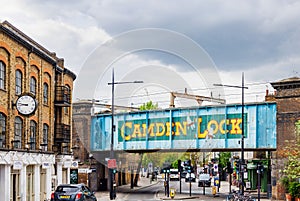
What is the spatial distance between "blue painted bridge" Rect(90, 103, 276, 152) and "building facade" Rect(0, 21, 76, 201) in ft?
29.4

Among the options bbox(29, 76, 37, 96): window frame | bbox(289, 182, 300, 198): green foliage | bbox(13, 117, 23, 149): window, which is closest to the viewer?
bbox(13, 117, 23, 149): window

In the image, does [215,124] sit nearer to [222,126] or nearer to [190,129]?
[222,126]

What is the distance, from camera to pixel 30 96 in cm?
3406

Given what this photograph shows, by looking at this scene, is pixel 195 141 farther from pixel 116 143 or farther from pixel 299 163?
pixel 299 163

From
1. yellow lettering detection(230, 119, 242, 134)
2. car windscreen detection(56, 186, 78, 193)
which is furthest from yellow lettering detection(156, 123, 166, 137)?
car windscreen detection(56, 186, 78, 193)

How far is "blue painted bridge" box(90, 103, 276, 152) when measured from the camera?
48.7 m

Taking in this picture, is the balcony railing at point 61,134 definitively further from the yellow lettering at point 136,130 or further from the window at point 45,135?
the yellow lettering at point 136,130

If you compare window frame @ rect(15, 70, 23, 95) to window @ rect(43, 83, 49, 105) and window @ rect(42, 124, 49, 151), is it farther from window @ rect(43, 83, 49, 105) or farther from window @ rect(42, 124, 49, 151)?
window @ rect(42, 124, 49, 151)

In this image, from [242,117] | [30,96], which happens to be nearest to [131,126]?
[242,117]

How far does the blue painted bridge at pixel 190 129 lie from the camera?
48.7 metres

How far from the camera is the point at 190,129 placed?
52.8 meters

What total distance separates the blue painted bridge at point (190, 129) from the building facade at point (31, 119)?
8957mm

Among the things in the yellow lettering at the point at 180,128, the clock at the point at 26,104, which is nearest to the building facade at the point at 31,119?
the clock at the point at 26,104

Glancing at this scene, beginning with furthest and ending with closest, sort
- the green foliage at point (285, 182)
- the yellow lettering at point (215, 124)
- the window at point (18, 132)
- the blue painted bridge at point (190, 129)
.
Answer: the yellow lettering at point (215, 124), the blue painted bridge at point (190, 129), the green foliage at point (285, 182), the window at point (18, 132)
